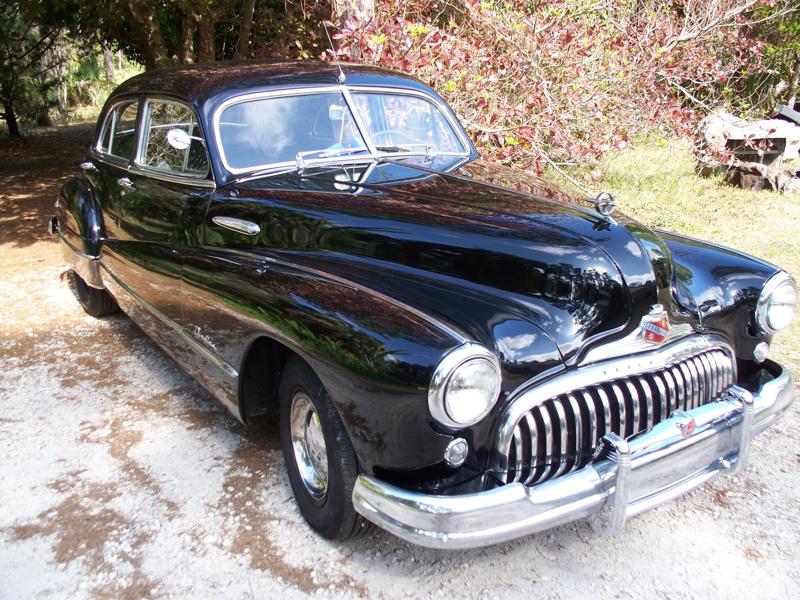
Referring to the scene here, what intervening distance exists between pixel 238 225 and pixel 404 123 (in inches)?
48.6

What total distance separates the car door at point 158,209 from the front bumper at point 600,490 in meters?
1.70

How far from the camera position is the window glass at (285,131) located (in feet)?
10.5

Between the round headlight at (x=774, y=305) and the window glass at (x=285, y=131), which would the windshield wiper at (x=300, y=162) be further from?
the round headlight at (x=774, y=305)

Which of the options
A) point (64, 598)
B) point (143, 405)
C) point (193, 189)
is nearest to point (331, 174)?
point (193, 189)

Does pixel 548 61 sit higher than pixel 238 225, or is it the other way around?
pixel 548 61

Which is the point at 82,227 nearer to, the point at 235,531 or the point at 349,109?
the point at 349,109

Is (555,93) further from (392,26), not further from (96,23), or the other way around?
(96,23)

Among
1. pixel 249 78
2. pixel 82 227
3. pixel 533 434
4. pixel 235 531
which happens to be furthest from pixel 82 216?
pixel 533 434

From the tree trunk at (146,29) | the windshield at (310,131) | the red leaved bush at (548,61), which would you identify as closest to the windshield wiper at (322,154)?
the windshield at (310,131)

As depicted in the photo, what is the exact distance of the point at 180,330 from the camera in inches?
132

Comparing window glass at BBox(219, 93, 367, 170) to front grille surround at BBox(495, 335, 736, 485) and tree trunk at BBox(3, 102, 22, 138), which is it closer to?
front grille surround at BBox(495, 335, 736, 485)

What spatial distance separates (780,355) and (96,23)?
10.1 meters

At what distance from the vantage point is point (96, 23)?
10047mm

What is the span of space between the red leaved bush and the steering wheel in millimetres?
2183
